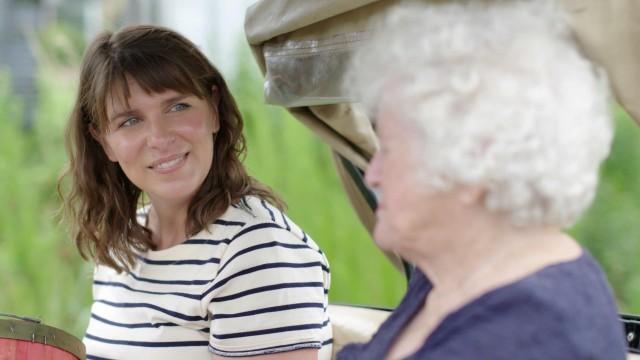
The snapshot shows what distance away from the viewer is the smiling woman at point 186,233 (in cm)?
234

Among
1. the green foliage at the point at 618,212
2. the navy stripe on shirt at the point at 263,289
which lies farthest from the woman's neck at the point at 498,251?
the green foliage at the point at 618,212

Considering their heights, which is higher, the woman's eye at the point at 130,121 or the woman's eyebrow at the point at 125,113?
the woman's eyebrow at the point at 125,113

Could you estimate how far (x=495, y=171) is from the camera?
135 centimetres

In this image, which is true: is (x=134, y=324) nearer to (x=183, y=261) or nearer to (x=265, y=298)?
(x=183, y=261)

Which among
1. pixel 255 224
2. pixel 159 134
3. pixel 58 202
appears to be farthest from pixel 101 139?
pixel 58 202

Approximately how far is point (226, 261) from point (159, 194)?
0.26 metres

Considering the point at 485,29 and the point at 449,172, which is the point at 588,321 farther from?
the point at 485,29

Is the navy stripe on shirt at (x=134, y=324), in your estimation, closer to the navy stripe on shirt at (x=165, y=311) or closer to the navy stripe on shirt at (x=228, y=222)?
the navy stripe on shirt at (x=165, y=311)

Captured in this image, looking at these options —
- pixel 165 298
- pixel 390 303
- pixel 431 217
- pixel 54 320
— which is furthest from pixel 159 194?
pixel 54 320

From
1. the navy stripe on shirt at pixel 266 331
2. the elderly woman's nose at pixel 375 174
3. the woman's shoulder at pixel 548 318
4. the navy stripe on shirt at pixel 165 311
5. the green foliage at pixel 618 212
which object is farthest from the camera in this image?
the green foliage at pixel 618 212

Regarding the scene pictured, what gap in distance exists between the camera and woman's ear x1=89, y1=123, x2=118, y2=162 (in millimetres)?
2635

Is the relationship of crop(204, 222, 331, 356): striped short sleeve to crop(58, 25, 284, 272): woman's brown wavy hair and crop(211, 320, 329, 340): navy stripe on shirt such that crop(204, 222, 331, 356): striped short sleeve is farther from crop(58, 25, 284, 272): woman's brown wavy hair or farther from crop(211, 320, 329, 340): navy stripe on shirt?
crop(58, 25, 284, 272): woman's brown wavy hair

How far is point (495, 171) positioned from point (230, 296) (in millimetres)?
1116

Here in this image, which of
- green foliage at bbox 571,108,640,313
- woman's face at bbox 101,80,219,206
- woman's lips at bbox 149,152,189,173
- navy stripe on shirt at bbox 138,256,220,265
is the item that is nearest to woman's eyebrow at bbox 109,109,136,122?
woman's face at bbox 101,80,219,206
